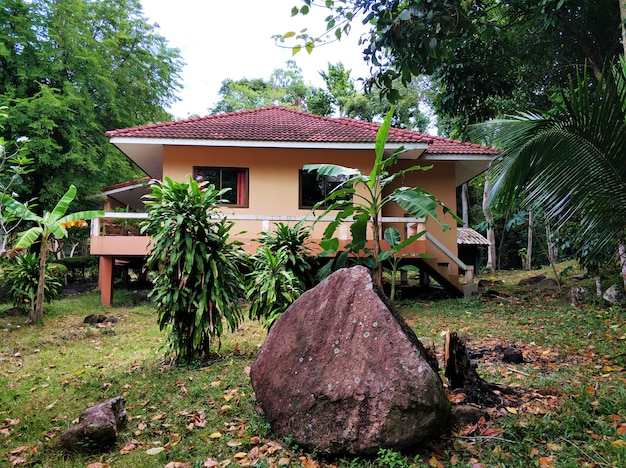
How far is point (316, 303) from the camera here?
3.97m

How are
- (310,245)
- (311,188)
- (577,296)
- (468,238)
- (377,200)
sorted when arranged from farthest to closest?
(468,238)
(311,188)
(310,245)
(577,296)
(377,200)

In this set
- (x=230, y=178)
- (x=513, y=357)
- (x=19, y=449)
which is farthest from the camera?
(x=230, y=178)

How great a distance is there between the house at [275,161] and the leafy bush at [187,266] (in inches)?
196

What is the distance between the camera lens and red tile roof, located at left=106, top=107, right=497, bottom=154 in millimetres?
11211

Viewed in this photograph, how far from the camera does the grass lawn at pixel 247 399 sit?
3.27 metres

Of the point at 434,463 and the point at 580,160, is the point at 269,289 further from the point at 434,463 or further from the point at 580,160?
the point at 580,160

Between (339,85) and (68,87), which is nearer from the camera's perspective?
(68,87)

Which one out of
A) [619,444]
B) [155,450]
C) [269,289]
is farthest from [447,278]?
[155,450]

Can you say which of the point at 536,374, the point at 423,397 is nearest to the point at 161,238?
the point at 423,397

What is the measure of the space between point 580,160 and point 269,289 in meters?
4.16

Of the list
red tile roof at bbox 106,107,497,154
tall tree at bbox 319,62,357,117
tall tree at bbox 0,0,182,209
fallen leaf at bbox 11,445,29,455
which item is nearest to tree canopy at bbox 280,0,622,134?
red tile roof at bbox 106,107,497,154

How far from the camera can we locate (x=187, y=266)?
17.7ft

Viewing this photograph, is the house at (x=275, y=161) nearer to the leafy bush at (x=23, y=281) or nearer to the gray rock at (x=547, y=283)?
the leafy bush at (x=23, y=281)

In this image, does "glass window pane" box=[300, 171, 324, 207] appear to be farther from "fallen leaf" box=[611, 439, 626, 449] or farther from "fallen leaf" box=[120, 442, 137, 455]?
"fallen leaf" box=[611, 439, 626, 449]
